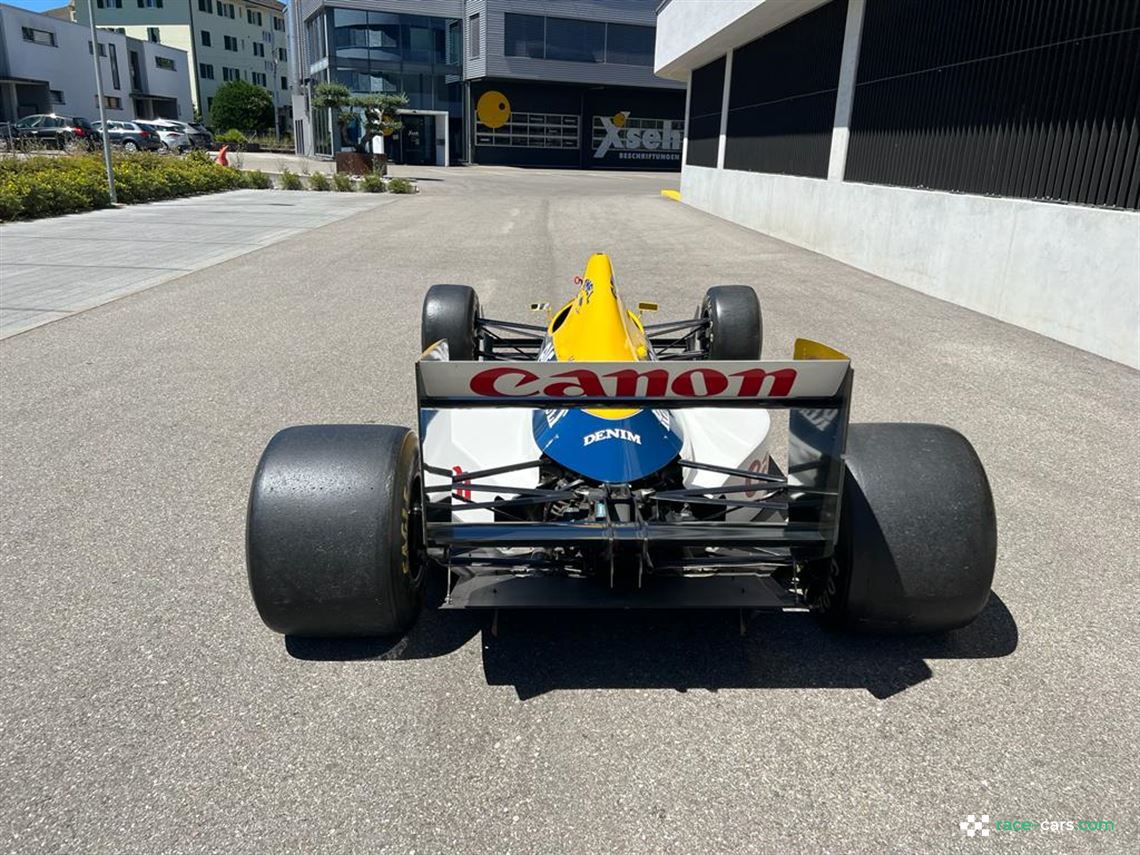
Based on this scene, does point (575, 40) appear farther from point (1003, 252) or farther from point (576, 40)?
point (1003, 252)

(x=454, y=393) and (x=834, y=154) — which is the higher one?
(x=834, y=154)

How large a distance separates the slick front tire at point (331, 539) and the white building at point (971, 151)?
7430 mm

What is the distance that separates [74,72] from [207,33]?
27095 millimetres

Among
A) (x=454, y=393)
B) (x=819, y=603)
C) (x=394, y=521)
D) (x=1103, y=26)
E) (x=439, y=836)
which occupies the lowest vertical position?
(x=439, y=836)

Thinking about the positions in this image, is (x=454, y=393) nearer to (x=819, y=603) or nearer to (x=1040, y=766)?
(x=819, y=603)

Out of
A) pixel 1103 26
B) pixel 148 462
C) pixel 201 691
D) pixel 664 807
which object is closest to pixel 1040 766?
pixel 664 807

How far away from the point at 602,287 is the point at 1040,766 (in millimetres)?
2848

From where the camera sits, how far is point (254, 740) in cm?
269

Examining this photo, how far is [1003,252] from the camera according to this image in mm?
9781

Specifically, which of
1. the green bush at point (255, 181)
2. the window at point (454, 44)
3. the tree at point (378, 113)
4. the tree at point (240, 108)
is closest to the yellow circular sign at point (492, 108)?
the window at point (454, 44)

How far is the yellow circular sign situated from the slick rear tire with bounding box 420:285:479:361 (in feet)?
156

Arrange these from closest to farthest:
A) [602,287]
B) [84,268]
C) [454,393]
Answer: [454,393] < [602,287] < [84,268]

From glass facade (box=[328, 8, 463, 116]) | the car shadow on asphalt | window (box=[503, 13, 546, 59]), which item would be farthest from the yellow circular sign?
the car shadow on asphalt

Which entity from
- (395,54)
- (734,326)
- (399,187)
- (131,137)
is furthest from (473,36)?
(734,326)
